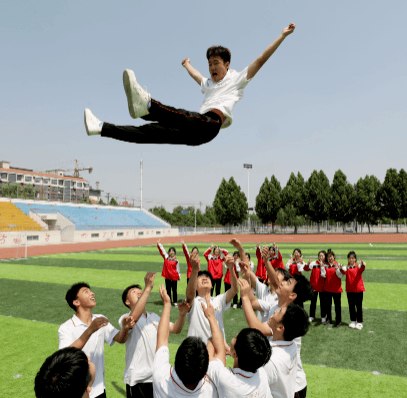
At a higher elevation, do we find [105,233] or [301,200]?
[301,200]

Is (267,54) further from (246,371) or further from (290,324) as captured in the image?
(246,371)

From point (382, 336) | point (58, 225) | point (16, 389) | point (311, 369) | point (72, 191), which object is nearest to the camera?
point (16, 389)

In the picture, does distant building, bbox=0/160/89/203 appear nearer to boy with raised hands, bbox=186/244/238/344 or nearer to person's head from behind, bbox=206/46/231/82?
boy with raised hands, bbox=186/244/238/344

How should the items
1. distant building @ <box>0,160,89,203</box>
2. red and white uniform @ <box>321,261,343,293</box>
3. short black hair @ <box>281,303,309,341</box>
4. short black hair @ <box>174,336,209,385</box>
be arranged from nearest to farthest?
short black hair @ <box>174,336,209,385</box> → short black hair @ <box>281,303,309,341</box> → red and white uniform @ <box>321,261,343,293</box> → distant building @ <box>0,160,89,203</box>

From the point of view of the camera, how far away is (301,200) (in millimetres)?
52094

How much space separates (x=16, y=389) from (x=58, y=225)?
1351 inches

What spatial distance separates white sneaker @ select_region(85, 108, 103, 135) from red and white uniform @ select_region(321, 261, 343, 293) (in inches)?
257

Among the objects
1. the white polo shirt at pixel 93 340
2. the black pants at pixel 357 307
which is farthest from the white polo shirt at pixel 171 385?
the black pants at pixel 357 307

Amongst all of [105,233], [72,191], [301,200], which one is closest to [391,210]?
[301,200]

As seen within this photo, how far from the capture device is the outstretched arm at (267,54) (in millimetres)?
2881

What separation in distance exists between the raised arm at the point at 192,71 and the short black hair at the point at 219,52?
1.50 ft

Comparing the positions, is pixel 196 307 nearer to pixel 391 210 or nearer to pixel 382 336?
pixel 382 336

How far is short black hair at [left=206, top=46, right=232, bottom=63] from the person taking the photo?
3203 mm

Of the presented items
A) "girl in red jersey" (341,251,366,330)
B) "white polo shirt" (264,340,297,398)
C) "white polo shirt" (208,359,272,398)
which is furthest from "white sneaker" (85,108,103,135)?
"girl in red jersey" (341,251,366,330)
